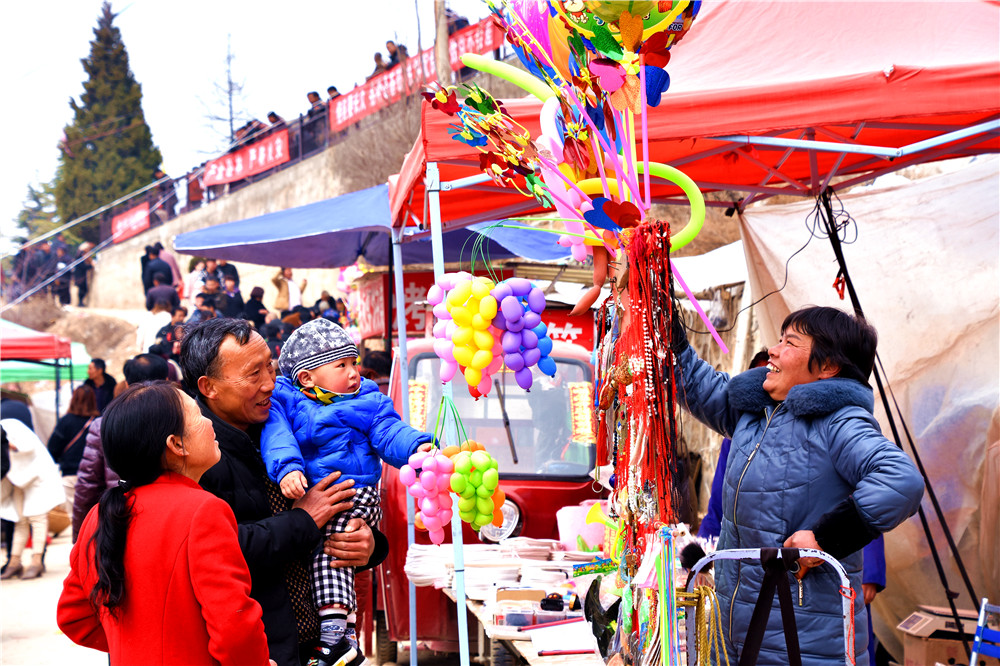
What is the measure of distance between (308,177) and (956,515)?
23667 millimetres

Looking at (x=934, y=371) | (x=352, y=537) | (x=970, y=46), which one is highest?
(x=970, y=46)

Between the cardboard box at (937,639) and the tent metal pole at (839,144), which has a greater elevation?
the tent metal pole at (839,144)

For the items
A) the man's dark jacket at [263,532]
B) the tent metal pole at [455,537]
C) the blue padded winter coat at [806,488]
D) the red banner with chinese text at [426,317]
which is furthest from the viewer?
the red banner with chinese text at [426,317]

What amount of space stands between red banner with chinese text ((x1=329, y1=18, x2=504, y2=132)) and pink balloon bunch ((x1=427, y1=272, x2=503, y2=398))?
Result: 36.6ft

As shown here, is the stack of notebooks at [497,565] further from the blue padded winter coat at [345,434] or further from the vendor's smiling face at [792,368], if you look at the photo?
the vendor's smiling face at [792,368]

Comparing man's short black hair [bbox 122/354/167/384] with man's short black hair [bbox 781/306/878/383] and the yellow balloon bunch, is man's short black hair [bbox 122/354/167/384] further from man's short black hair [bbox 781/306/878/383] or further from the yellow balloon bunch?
man's short black hair [bbox 781/306/878/383]

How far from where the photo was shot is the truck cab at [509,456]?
549cm

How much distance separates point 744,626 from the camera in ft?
9.52

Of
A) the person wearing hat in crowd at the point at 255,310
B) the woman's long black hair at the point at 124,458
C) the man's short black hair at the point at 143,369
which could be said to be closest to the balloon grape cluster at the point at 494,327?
the woman's long black hair at the point at 124,458

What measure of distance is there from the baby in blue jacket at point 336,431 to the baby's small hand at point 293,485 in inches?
7.1

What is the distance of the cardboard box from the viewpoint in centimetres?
438

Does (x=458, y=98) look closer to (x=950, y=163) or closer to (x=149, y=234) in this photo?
(x=950, y=163)

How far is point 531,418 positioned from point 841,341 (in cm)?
328

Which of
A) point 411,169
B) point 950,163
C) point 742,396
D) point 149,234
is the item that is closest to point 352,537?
point 742,396
